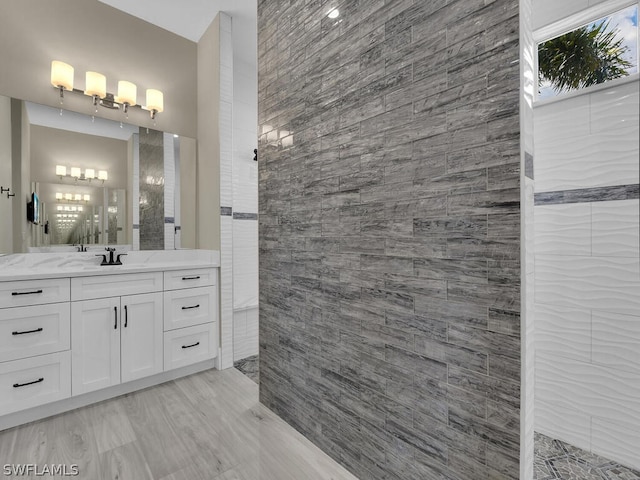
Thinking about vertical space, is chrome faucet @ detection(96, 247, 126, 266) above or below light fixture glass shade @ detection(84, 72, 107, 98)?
below

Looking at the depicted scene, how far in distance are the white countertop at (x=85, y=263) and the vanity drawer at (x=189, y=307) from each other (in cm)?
20

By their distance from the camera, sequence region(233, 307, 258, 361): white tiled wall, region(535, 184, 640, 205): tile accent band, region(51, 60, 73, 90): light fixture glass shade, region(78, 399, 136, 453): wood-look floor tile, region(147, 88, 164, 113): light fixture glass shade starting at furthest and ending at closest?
region(233, 307, 258, 361): white tiled wall
region(147, 88, 164, 113): light fixture glass shade
region(51, 60, 73, 90): light fixture glass shade
region(78, 399, 136, 453): wood-look floor tile
region(535, 184, 640, 205): tile accent band

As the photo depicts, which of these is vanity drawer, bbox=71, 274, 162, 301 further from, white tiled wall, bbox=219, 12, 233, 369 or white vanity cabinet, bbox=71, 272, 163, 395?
white tiled wall, bbox=219, 12, 233, 369

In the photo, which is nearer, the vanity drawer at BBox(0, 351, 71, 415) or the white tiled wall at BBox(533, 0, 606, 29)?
the white tiled wall at BBox(533, 0, 606, 29)

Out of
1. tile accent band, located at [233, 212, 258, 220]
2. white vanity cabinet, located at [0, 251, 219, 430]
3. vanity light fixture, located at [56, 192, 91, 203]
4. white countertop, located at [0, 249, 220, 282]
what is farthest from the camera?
tile accent band, located at [233, 212, 258, 220]

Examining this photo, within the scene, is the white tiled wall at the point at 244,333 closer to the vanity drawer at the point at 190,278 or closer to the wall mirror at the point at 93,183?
the vanity drawer at the point at 190,278

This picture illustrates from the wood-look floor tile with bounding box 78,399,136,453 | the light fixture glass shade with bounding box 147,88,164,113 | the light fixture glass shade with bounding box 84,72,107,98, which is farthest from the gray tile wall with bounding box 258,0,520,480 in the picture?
the light fixture glass shade with bounding box 84,72,107,98

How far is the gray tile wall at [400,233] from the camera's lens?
0.98 meters

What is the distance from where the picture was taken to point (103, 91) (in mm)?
2492

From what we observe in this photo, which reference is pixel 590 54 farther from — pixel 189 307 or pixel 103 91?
pixel 103 91

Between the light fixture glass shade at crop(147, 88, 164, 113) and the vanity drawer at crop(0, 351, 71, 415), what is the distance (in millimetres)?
1962

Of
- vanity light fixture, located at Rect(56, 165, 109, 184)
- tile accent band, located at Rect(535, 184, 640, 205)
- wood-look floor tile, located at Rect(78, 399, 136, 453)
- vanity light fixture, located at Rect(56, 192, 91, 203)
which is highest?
vanity light fixture, located at Rect(56, 165, 109, 184)

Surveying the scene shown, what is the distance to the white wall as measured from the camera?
139 cm

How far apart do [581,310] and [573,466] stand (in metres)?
0.71
